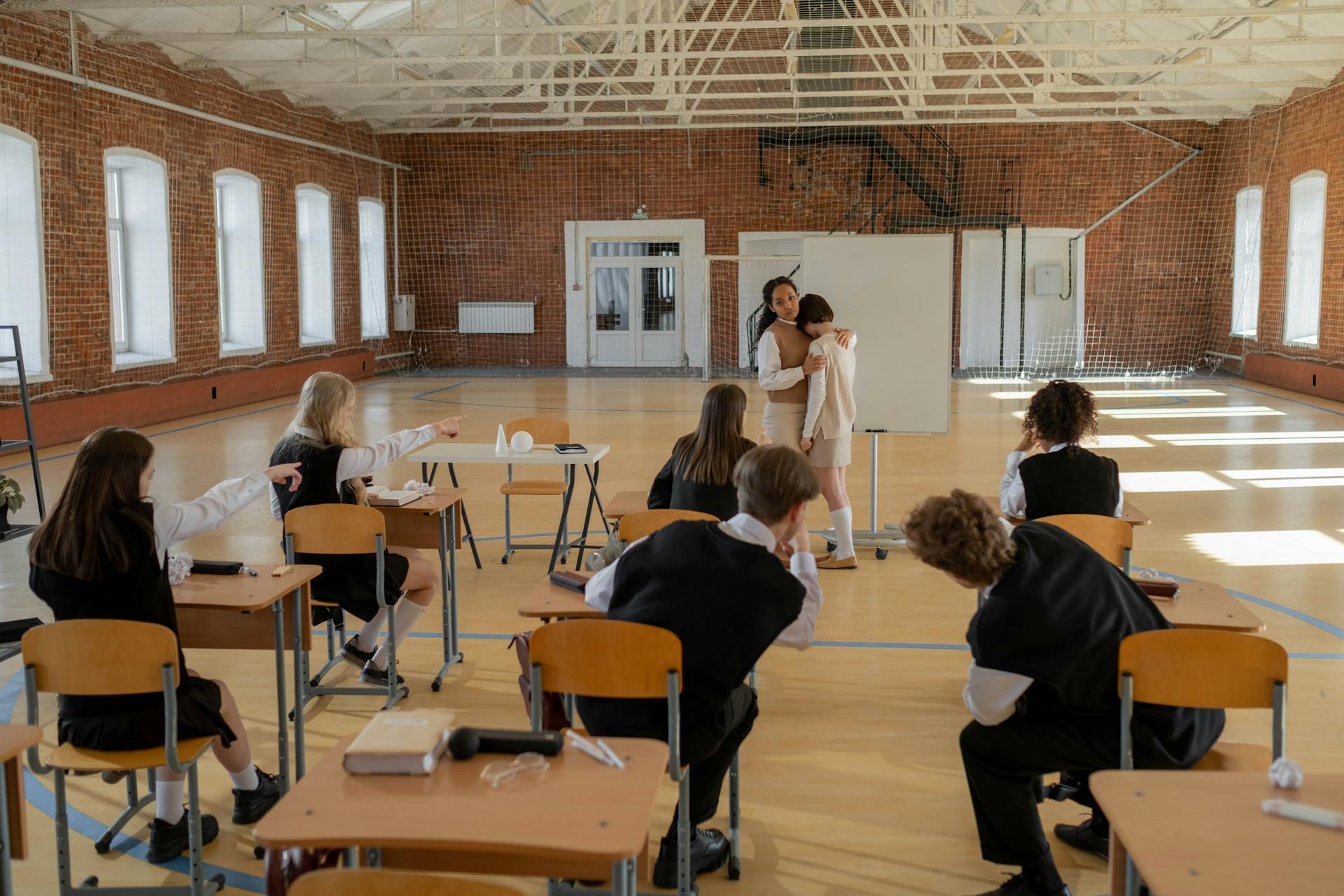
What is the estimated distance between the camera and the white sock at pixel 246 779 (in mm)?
3393

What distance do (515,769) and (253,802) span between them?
1630 mm

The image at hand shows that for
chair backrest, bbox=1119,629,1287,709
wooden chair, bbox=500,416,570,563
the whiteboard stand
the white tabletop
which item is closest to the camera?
chair backrest, bbox=1119,629,1287,709

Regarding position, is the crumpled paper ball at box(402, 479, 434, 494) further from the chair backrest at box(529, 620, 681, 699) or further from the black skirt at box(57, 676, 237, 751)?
the chair backrest at box(529, 620, 681, 699)

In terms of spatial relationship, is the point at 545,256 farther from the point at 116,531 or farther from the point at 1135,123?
the point at 116,531

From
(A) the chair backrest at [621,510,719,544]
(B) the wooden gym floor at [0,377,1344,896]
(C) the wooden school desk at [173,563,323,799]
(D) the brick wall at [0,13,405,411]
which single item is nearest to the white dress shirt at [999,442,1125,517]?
(B) the wooden gym floor at [0,377,1344,896]

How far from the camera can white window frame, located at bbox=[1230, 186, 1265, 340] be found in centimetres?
1761

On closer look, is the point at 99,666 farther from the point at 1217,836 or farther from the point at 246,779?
the point at 1217,836

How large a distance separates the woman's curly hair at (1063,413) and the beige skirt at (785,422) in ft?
6.33

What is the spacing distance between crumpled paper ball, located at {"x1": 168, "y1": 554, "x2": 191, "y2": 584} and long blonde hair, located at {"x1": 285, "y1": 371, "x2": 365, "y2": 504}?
88 centimetres

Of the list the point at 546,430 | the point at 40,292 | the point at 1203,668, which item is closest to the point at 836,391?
the point at 546,430

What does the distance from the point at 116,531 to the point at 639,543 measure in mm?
1321

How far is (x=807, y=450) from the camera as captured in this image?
6.16m

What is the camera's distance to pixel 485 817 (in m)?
1.94

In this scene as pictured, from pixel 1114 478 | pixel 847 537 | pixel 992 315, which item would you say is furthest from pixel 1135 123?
pixel 1114 478
